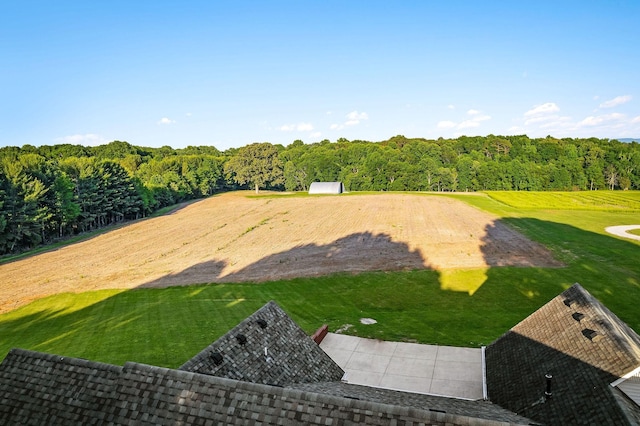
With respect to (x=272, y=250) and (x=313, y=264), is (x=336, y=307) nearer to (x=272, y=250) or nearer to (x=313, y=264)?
(x=313, y=264)

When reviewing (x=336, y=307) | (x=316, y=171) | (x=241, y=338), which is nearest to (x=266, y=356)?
(x=241, y=338)

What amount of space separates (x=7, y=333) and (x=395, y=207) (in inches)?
2540

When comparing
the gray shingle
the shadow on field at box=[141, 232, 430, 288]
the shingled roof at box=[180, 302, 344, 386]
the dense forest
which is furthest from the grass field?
the dense forest

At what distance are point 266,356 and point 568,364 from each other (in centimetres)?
983

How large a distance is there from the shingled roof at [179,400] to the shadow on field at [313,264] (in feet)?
83.5

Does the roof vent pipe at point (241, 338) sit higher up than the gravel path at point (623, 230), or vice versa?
the roof vent pipe at point (241, 338)

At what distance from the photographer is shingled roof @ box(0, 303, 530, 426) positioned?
8.54m

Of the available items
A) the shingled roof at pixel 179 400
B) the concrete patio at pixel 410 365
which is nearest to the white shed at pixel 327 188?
the concrete patio at pixel 410 365

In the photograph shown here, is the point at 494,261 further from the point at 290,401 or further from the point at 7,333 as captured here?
the point at 7,333

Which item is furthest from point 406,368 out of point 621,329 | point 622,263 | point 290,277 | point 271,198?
point 271,198

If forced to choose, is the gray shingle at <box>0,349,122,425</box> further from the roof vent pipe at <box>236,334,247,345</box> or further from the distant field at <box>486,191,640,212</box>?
the distant field at <box>486,191,640,212</box>

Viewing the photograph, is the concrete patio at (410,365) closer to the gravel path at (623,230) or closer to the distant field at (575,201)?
the gravel path at (623,230)

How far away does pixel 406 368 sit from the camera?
21016 mm

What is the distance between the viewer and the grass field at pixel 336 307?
2444 cm
